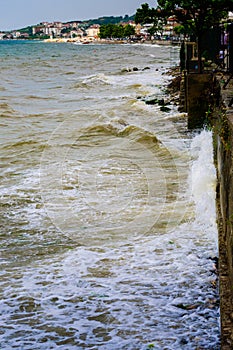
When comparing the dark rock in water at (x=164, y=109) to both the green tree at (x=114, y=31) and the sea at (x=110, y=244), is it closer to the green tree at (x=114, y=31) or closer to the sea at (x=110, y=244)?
the sea at (x=110, y=244)

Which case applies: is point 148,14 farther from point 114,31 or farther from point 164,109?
point 114,31

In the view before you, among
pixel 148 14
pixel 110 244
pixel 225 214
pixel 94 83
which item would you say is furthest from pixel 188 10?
pixel 94 83

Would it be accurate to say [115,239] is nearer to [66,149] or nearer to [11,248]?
[11,248]

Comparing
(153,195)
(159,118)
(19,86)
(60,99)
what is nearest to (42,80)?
(19,86)

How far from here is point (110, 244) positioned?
7.42 meters

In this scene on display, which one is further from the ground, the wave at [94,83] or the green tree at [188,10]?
the green tree at [188,10]

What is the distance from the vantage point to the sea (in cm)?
529

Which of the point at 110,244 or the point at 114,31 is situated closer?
the point at 110,244

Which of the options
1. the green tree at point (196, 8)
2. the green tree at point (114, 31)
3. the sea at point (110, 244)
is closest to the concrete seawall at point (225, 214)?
the sea at point (110, 244)

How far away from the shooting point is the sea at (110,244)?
5285 mm

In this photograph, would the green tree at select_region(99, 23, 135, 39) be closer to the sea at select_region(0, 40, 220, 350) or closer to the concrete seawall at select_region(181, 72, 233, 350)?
the sea at select_region(0, 40, 220, 350)

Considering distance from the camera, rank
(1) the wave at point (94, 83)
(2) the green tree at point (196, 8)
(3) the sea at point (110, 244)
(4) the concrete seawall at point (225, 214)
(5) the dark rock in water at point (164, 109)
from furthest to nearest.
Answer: (1) the wave at point (94, 83)
(5) the dark rock in water at point (164, 109)
(2) the green tree at point (196, 8)
(3) the sea at point (110, 244)
(4) the concrete seawall at point (225, 214)

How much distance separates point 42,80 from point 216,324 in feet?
128

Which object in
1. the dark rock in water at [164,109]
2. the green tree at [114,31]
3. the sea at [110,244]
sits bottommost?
the sea at [110,244]
